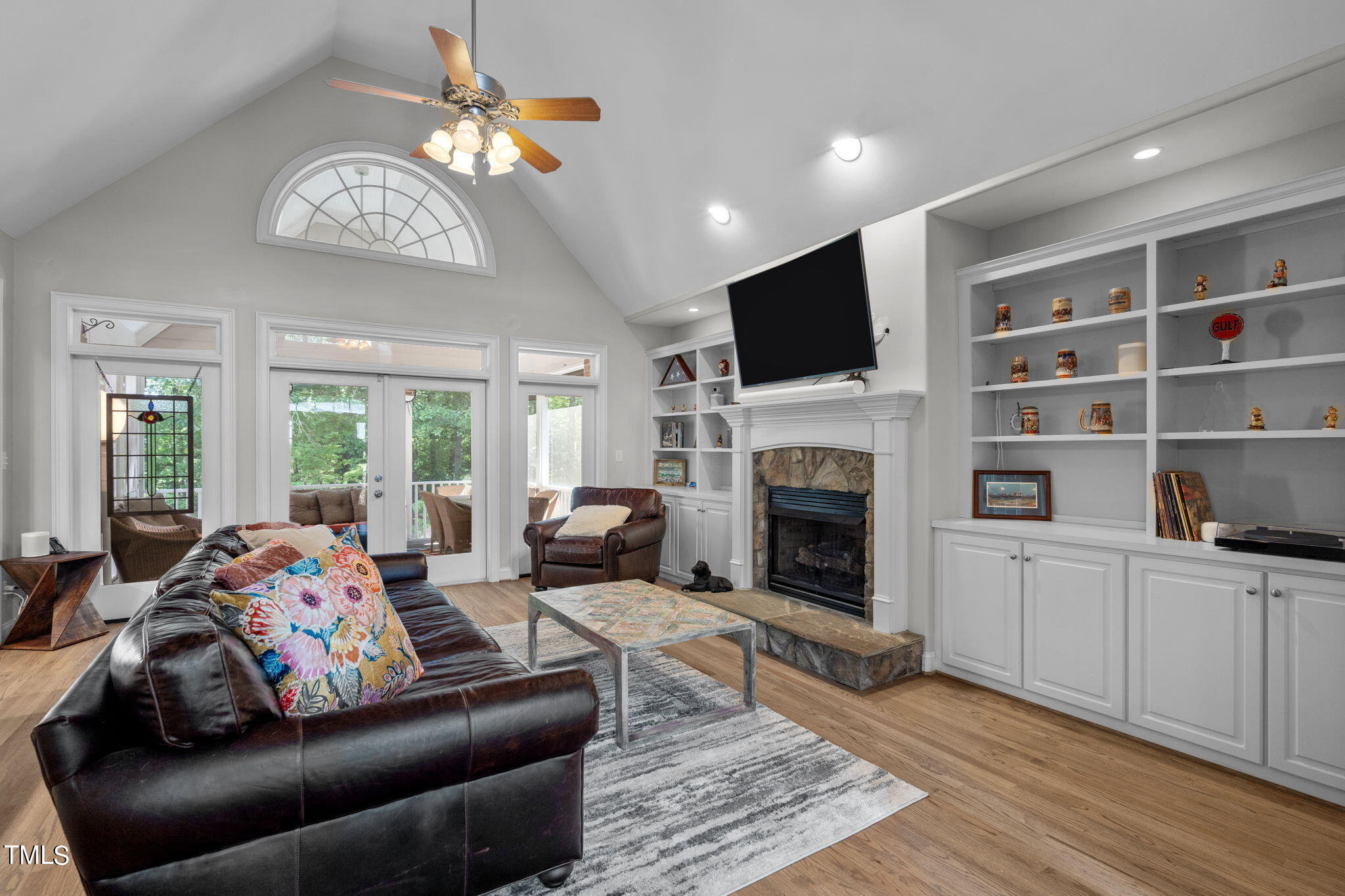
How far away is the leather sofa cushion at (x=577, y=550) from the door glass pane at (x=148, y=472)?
2409 millimetres

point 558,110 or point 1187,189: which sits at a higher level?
point 558,110

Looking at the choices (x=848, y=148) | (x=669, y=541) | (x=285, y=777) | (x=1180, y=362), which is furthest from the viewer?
(x=669, y=541)

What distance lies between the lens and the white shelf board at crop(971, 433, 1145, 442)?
2.89m

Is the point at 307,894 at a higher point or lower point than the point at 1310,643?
lower

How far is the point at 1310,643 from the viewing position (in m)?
2.17

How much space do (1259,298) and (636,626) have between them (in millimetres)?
2830

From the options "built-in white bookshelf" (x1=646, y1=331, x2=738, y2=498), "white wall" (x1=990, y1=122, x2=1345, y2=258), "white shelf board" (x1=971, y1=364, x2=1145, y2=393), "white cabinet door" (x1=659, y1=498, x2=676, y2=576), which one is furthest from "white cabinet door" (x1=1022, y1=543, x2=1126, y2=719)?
"white cabinet door" (x1=659, y1=498, x2=676, y2=576)

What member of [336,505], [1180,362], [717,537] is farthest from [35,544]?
[1180,362]

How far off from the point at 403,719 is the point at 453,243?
4.71 meters

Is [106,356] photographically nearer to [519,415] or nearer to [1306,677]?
[519,415]

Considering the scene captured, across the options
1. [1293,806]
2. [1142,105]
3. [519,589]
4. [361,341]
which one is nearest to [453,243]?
[361,341]

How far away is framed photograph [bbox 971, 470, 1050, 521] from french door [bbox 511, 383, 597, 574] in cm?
344

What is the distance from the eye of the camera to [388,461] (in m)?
5.08

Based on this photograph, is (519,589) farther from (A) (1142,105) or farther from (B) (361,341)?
(A) (1142,105)
